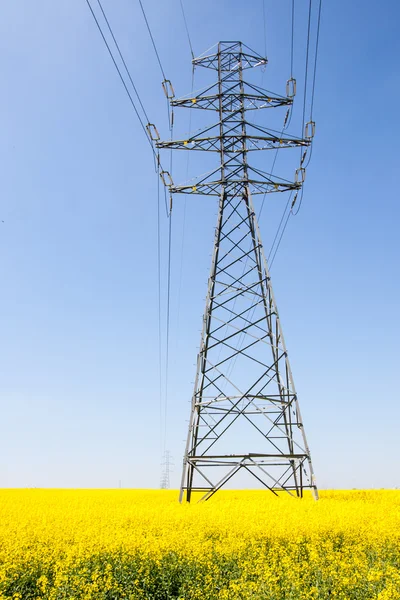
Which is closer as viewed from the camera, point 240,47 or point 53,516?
point 53,516

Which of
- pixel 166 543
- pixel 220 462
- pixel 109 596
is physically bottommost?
pixel 109 596

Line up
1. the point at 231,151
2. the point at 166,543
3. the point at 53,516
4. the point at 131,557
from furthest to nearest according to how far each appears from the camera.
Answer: the point at 231,151 → the point at 53,516 → the point at 166,543 → the point at 131,557

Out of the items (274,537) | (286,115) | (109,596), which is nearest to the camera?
(109,596)

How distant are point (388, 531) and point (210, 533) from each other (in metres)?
4.44

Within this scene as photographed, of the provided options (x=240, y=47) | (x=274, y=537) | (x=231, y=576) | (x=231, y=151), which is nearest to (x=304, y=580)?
(x=231, y=576)

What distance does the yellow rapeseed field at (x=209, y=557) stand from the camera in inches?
320

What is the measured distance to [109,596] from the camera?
8391 millimetres

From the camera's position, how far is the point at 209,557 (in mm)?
9688

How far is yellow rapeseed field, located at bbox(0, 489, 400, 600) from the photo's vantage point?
8.13 meters

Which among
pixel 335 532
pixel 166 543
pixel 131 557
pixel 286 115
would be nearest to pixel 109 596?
pixel 131 557

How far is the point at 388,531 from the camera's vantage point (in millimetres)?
11422

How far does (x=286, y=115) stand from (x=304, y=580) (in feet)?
65.6

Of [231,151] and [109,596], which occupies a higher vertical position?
[231,151]

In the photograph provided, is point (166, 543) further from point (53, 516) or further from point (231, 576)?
point (53, 516)
